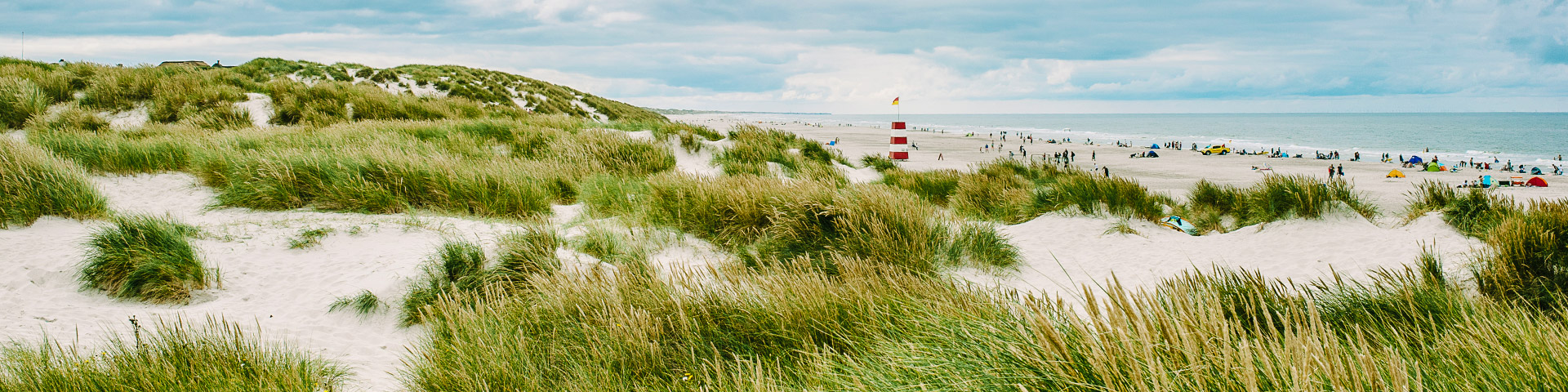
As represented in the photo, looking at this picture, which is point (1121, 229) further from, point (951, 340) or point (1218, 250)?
point (951, 340)

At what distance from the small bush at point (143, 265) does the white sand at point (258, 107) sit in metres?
12.0

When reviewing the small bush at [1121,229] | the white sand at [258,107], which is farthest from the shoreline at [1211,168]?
the white sand at [258,107]

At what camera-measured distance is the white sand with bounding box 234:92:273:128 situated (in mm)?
14602

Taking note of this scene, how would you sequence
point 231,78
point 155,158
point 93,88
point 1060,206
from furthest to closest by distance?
1. point 231,78
2. point 93,88
3. point 1060,206
4. point 155,158

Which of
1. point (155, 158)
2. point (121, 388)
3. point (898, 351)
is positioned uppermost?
point (155, 158)

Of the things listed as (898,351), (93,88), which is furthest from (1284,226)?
(93,88)

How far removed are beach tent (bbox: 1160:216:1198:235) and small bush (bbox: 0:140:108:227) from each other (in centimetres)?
1009

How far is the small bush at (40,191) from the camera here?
16.5 feet

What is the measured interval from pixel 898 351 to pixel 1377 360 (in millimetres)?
1519

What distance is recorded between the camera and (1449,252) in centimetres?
555

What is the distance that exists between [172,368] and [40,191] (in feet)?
Result: 14.0

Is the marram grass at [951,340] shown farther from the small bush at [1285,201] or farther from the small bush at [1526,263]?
the small bush at [1285,201]

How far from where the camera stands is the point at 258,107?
49.9 ft

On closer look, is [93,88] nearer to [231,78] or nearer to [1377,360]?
[231,78]
